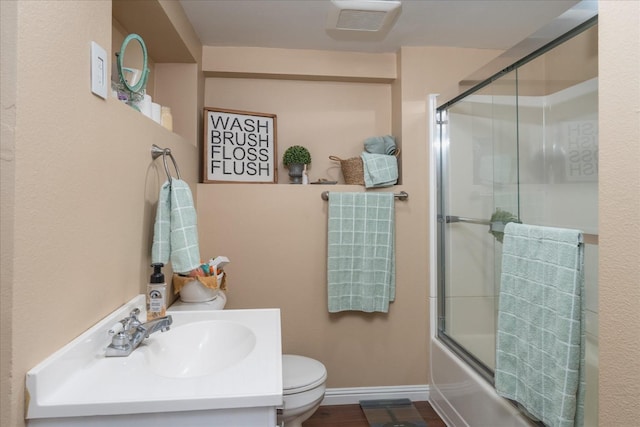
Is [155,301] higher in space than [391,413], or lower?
higher

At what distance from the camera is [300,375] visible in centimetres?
181

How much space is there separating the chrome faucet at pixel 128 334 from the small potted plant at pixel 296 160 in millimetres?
1366

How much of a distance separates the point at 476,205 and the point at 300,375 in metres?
1.17

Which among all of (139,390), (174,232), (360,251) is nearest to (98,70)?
(174,232)

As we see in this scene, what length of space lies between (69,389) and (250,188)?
154 cm

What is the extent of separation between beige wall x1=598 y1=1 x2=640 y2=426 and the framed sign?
70.8 inches

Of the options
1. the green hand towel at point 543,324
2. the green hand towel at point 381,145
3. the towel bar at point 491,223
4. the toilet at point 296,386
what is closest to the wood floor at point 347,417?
the toilet at point 296,386

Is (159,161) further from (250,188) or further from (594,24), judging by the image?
(594,24)

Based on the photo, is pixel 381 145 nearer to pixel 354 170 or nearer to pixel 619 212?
pixel 354 170

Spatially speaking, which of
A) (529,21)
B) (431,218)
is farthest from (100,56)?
(529,21)

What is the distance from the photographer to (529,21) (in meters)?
2.05

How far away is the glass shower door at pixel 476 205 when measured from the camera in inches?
67.1

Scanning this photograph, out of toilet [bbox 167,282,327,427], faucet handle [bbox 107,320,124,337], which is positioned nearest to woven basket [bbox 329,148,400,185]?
toilet [bbox 167,282,327,427]

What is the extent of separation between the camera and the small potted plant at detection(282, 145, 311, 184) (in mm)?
2340
